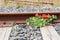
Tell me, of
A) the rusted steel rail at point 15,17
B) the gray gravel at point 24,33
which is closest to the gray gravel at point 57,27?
the rusted steel rail at point 15,17

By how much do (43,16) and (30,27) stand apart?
19.5 inches

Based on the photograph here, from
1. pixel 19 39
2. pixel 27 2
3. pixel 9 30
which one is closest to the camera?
pixel 19 39

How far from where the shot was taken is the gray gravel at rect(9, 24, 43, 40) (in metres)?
3.70

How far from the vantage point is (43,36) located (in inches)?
142

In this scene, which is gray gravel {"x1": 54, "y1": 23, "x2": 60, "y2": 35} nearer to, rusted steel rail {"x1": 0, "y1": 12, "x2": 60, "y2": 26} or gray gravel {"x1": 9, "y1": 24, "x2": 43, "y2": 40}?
rusted steel rail {"x1": 0, "y1": 12, "x2": 60, "y2": 26}

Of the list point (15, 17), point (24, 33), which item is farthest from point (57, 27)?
point (15, 17)

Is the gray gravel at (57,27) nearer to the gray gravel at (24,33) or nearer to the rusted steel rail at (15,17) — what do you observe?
the rusted steel rail at (15,17)

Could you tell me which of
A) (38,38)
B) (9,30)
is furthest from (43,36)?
(9,30)

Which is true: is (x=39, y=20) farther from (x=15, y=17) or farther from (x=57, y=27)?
(x=15, y=17)

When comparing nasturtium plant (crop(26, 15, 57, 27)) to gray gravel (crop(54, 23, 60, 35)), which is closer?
gray gravel (crop(54, 23, 60, 35))

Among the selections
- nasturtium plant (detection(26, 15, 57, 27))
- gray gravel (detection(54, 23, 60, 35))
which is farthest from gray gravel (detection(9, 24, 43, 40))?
gray gravel (detection(54, 23, 60, 35))

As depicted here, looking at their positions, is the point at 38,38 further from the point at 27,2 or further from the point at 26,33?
the point at 27,2

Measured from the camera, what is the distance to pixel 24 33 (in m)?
4.00

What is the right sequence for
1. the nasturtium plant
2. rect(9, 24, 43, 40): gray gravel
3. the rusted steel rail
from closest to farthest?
rect(9, 24, 43, 40): gray gravel, the nasturtium plant, the rusted steel rail
